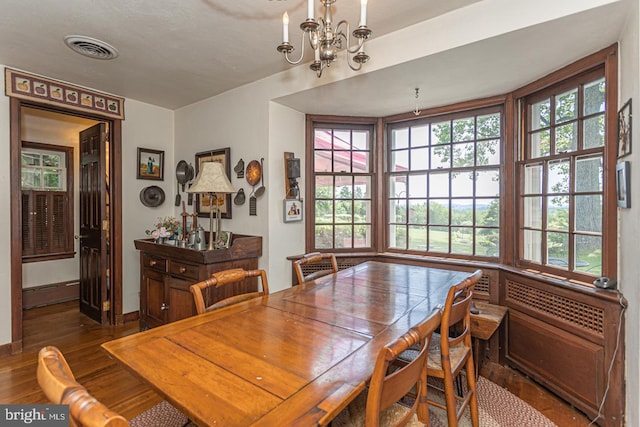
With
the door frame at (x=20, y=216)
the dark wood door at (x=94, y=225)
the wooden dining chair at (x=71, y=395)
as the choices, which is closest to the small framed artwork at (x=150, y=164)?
the door frame at (x=20, y=216)

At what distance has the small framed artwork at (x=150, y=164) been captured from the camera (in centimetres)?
372

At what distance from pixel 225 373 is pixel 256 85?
2792mm

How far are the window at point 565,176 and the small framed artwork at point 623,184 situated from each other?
0.27 meters

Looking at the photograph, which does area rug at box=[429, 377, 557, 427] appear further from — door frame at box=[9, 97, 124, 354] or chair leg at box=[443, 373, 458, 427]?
door frame at box=[9, 97, 124, 354]

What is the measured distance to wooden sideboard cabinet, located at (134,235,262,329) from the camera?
2.79 metres

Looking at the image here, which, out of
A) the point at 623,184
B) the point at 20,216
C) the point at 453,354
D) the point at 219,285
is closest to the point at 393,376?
the point at 453,354

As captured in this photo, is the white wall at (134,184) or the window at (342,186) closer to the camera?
the window at (342,186)

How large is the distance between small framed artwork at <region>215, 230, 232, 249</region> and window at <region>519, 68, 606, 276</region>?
104 inches

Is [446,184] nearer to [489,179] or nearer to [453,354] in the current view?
[489,179]

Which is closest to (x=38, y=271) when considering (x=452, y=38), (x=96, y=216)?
(x=96, y=216)

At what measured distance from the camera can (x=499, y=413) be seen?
2082mm

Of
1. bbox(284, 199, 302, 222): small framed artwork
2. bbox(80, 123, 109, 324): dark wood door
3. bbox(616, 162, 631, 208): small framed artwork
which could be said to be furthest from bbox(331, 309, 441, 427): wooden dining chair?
bbox(80, 123, 109, 324): dark wood door

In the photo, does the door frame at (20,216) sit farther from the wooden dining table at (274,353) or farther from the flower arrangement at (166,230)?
the wooden dining table at (274,353)

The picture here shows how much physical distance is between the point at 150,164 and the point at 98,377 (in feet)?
7.53
